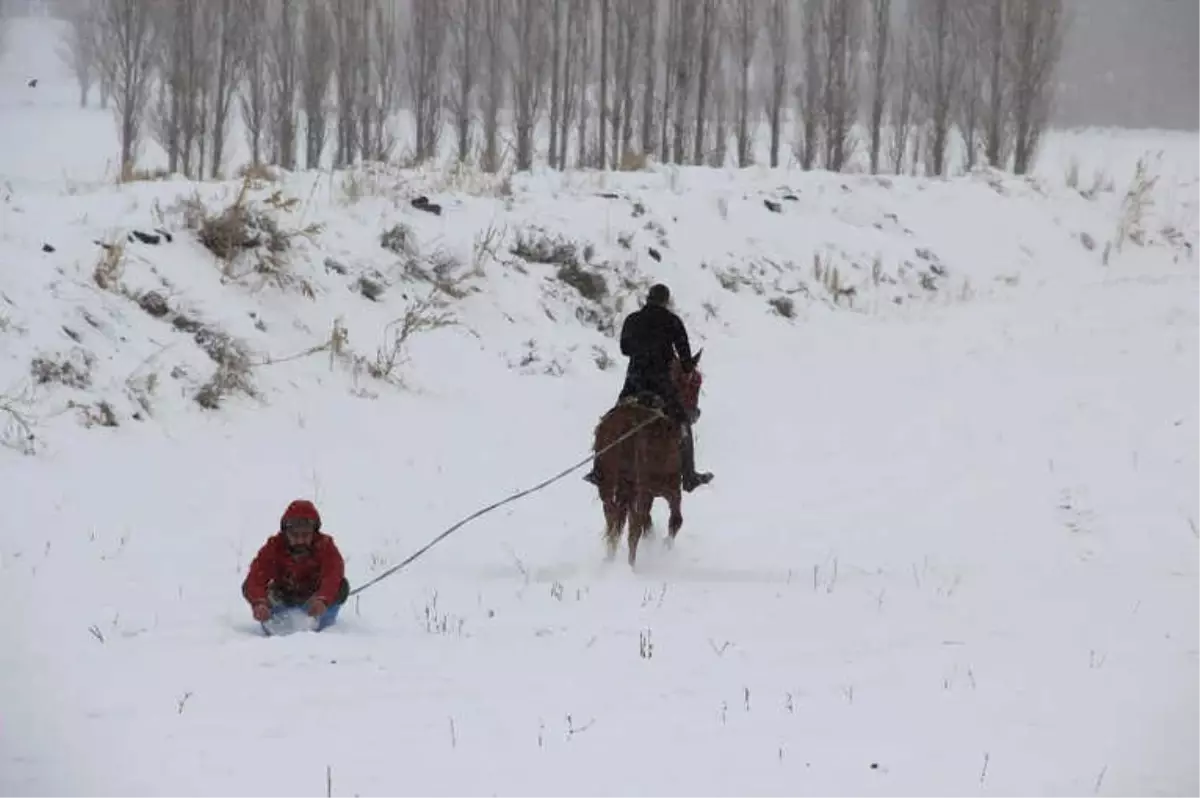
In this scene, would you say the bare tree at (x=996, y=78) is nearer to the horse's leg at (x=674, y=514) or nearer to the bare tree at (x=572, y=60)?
the bare tree at (x=572, y=60)

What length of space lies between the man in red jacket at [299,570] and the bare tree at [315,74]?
2317cm

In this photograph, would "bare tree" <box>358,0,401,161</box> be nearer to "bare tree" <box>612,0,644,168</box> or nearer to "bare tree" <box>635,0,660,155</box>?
"bare tree" <box>612,0,644,168</box>

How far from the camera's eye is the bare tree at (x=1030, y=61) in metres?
28.0

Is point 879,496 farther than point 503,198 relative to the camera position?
No

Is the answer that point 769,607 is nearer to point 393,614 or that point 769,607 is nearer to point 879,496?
point 393,614

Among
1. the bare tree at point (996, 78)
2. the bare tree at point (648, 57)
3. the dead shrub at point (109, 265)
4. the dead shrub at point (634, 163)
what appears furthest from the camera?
the bare tree at point (648, 57)

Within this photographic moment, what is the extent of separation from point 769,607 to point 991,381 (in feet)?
27.5

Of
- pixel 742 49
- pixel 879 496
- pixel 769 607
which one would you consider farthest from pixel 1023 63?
pixel 769 607

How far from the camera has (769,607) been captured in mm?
6945

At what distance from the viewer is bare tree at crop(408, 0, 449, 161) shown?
30703mm

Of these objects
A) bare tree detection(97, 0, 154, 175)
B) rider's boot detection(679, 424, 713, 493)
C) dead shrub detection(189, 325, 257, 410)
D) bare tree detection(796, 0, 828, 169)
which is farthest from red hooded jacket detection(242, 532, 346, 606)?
bare tree detection(796, 0, 828, 169)

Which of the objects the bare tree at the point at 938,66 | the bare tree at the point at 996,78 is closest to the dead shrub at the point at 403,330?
the bare tree at the point at 996,78

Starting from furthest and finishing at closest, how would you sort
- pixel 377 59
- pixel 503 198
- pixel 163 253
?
1. pixel 377 59
2. pixel 503 198
3. pixel 163 253

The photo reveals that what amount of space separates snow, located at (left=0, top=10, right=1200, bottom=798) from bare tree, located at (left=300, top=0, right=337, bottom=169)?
1141 centimetres
